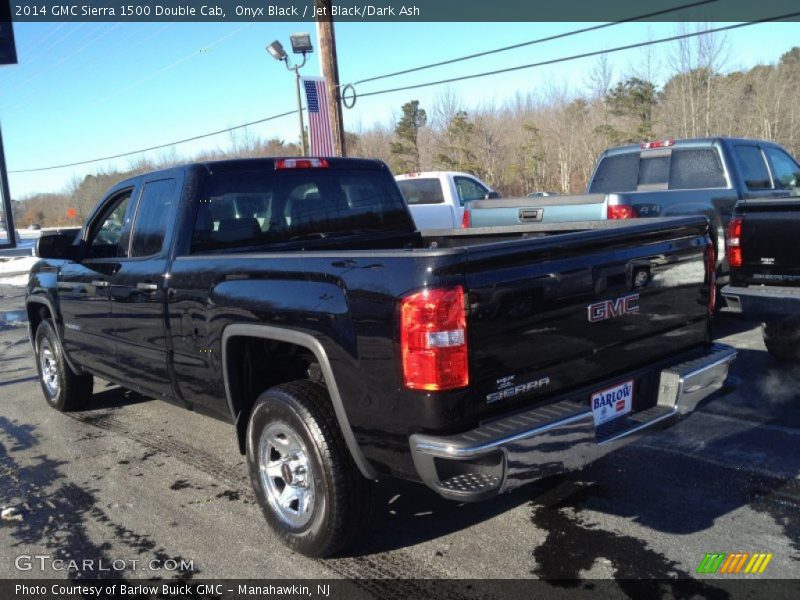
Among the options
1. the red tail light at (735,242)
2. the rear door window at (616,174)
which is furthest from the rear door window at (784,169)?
the red tail light at (735,242)

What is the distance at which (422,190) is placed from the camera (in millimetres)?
14984

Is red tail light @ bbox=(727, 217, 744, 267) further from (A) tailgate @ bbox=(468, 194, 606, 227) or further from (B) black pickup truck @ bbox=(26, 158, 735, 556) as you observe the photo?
(B) black pickup truck @ bbox=(26, 158, 735, 556)

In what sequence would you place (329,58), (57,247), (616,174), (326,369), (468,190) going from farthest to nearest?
(468,190), (329,58), (616,174), (57,247), (326,369)

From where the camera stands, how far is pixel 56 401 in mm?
6422

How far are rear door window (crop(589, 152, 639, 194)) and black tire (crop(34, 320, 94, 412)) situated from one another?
23.3 feet

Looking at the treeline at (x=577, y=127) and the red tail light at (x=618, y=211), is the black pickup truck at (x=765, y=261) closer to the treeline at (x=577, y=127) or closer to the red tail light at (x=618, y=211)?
the red tail light at (x=618, y=211)

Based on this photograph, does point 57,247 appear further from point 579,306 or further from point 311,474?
point 579,306

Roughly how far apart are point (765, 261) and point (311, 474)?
4.46 m

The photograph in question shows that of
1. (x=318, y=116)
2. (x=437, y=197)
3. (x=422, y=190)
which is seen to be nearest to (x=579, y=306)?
(x=437, y=197)

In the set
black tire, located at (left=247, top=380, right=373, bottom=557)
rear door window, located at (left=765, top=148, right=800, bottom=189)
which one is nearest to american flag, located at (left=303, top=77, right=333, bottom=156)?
rear door window, located at (left=765, top=148, right=800, bottom=189)

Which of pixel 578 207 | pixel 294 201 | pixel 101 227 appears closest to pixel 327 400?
pixel 294 201

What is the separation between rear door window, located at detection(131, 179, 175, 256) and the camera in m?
4.51

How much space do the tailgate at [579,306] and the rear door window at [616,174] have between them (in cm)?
595

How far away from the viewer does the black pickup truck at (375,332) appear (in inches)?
112
